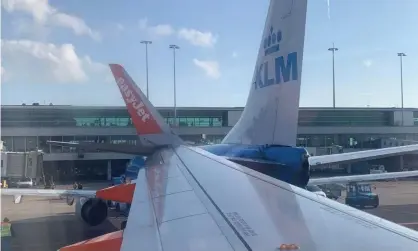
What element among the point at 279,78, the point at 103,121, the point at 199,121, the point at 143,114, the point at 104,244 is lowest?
the point at 104,244

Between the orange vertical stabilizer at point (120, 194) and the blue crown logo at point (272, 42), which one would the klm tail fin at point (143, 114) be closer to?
the blue crown logo at point (272, 42)

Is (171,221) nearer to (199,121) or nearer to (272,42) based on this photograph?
(272,42)

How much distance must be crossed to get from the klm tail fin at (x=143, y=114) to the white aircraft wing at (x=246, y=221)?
164 inches

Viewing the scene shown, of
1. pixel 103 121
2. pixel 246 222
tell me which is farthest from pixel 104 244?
pixel 103 121

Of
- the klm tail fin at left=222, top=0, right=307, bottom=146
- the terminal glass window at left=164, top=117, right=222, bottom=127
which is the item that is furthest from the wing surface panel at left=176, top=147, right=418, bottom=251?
the terminal glass window at left=164, top=117, right=222, bottom=127

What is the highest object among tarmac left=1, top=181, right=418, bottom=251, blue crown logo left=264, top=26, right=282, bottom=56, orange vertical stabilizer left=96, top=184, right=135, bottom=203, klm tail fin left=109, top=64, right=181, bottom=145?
blue crown logo left=264, top=26, right=282, bottom=56

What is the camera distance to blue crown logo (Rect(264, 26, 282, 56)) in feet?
29.4

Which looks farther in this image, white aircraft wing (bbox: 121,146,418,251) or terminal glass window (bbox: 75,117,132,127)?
terminal glass window (bbox: 75,117,132,127)

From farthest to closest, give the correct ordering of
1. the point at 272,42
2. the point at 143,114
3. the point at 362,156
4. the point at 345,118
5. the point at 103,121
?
the point at 345,118 < the point at 103,121 < the point at 143,114 < the point at 362,156 < the point at 272,42

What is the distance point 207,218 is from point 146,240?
0.60 m

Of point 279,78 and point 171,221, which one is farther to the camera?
point 279,78

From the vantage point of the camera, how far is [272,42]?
29.9 ft

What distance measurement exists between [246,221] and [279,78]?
19.4 ft

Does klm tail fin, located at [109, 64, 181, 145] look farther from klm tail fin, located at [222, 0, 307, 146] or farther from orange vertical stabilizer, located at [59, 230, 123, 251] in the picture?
orange vertical stabilizer, located at [59, 230, 123, 251]
